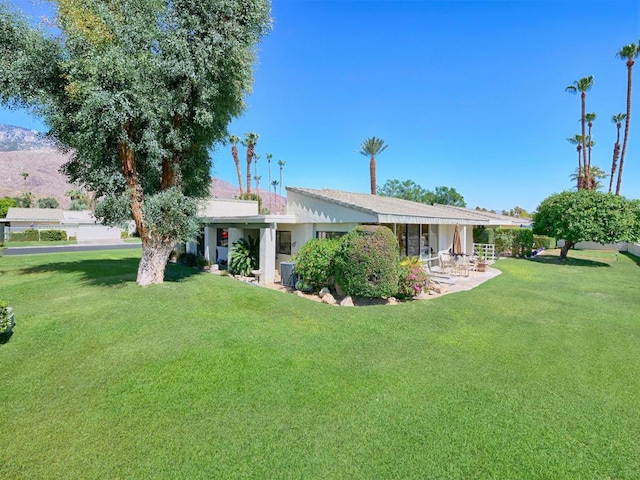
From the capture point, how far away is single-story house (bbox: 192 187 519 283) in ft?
43.1

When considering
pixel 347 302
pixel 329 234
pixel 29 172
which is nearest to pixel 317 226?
pixel 329 234

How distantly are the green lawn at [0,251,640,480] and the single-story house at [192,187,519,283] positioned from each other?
505 cm

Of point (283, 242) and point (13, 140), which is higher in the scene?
point (13, 140)

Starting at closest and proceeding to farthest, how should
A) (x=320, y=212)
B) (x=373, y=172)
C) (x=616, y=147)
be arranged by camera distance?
1. (x=320, y=212)
2. (x=616, y=147)
3. (x=373, y=172)

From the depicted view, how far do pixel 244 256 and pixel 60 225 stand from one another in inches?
1963

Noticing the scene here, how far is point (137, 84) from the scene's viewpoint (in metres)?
9.21

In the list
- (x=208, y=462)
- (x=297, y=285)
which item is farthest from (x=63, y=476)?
(x=297, y=285)

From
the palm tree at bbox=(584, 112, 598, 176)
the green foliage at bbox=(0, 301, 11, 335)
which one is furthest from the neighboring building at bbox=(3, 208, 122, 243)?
the palm tree at bbox=(584, 112, 598, 176)

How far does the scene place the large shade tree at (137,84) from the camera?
9.14 m

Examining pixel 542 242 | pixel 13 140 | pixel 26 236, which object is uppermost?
pixel 13 140

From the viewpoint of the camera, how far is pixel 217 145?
12773mm

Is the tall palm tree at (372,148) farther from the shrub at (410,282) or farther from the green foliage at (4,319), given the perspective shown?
the green foliage at (4,319)

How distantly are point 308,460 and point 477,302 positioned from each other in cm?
852

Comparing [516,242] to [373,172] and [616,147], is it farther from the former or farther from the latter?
[616,147]
